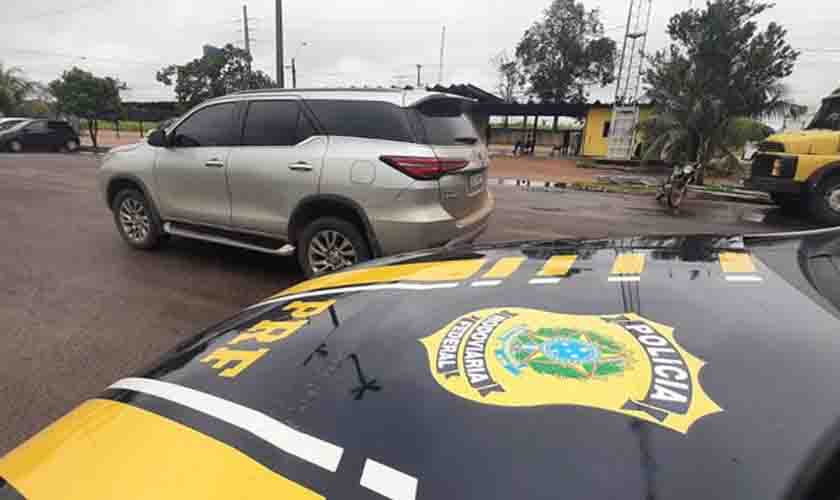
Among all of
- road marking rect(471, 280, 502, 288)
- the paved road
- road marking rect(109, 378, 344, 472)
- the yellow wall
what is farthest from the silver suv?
the yellow wall

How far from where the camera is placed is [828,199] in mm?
8562

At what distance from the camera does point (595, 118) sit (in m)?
27.4

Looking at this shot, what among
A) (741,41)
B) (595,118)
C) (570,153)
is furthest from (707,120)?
(570,153)

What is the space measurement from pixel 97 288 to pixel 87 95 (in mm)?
27558

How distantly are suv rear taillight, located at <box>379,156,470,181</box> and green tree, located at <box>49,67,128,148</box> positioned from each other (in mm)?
27901

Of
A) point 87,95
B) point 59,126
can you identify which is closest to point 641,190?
point 59,126

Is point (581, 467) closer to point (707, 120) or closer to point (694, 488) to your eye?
point (694, 488)

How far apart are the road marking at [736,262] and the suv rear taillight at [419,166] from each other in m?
2.13

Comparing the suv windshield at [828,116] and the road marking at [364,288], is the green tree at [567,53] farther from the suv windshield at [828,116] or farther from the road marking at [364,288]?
the road marking at [364,288]

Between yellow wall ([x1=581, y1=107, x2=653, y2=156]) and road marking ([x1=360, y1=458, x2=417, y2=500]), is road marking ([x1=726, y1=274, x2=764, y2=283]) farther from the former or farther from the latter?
yellow wall ([x1=581, y1=107, x2=653, y2=156])

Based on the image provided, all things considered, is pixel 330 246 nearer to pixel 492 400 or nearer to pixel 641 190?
pixel 492 400

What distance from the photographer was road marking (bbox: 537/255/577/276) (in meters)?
1.82

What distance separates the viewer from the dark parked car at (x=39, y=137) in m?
20.5

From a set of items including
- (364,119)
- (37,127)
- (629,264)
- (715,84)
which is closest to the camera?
(629,264)
